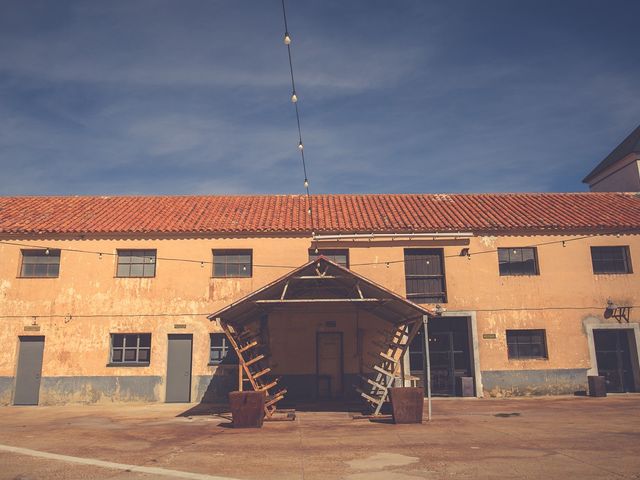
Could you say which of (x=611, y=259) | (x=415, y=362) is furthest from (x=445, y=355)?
(x=611, y=259)

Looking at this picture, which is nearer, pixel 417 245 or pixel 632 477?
pixel 632 477

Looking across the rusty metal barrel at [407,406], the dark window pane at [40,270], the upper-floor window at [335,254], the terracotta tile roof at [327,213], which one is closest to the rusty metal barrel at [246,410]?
the rusty metal barrel at [407,406]

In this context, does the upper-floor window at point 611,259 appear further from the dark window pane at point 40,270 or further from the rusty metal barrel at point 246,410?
the dark window pane at point 40,270

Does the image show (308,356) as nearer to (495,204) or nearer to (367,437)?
(367,437)

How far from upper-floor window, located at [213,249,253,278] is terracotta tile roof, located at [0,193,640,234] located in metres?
0.90

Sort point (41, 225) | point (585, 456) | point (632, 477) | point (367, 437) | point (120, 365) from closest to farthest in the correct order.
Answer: point (632, 477), point (585, 456), point (367, 437), point (120, 365), point (41, 225)

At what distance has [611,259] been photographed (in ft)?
62.1

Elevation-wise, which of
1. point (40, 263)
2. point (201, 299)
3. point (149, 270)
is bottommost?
point (201, 299)

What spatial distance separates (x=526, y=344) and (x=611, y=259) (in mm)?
4970

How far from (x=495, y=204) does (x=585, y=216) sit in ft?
11.9

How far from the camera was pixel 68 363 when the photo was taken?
57.9 ft

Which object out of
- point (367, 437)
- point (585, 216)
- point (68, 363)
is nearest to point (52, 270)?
point (68, 363)

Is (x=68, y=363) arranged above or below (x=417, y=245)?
below

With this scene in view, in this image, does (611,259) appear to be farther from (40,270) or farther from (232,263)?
(40,270)
